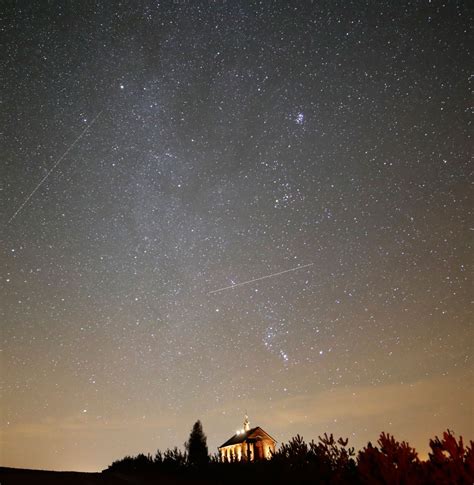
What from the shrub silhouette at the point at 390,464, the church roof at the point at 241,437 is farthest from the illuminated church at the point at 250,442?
the shrub silhouette at the point at 390,464

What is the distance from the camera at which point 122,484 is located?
763 centimetres

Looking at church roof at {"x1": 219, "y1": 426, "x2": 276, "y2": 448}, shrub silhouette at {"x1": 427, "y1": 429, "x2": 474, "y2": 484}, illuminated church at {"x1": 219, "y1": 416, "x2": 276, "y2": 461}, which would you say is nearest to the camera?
shrub silhouette at {"x1": 427, "y1": 429, "x2": 474, "y2": 484}

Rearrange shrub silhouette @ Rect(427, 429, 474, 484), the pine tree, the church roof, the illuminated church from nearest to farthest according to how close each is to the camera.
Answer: shrub silhouette @ Rect(427, 429, 474, 484), the pine tree, the illuminated church, the church roof

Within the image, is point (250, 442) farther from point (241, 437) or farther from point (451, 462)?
point (451, 462)

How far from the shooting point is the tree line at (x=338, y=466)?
163 inches

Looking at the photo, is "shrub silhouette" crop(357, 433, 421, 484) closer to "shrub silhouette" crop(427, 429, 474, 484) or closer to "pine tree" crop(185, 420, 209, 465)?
"shrub silhouette" crop(427, 429, 474, 484)

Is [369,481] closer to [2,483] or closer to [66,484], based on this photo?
[66,484]

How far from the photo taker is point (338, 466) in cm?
585

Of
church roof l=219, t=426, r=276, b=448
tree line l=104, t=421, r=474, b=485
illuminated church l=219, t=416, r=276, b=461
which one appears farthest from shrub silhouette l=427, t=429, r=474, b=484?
church roof l=219, t=426, r=276, b=448

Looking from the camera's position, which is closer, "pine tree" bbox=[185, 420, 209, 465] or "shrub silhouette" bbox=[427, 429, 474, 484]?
"shrub silhouette" bbox=[427, 429, 474, 484]

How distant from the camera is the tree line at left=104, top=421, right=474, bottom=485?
414 centimetres

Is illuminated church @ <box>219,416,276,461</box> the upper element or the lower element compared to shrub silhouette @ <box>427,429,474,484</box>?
upper

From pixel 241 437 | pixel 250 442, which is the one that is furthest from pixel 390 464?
pixel 241 437

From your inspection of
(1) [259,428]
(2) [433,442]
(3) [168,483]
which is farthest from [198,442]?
(2) [433,442]
